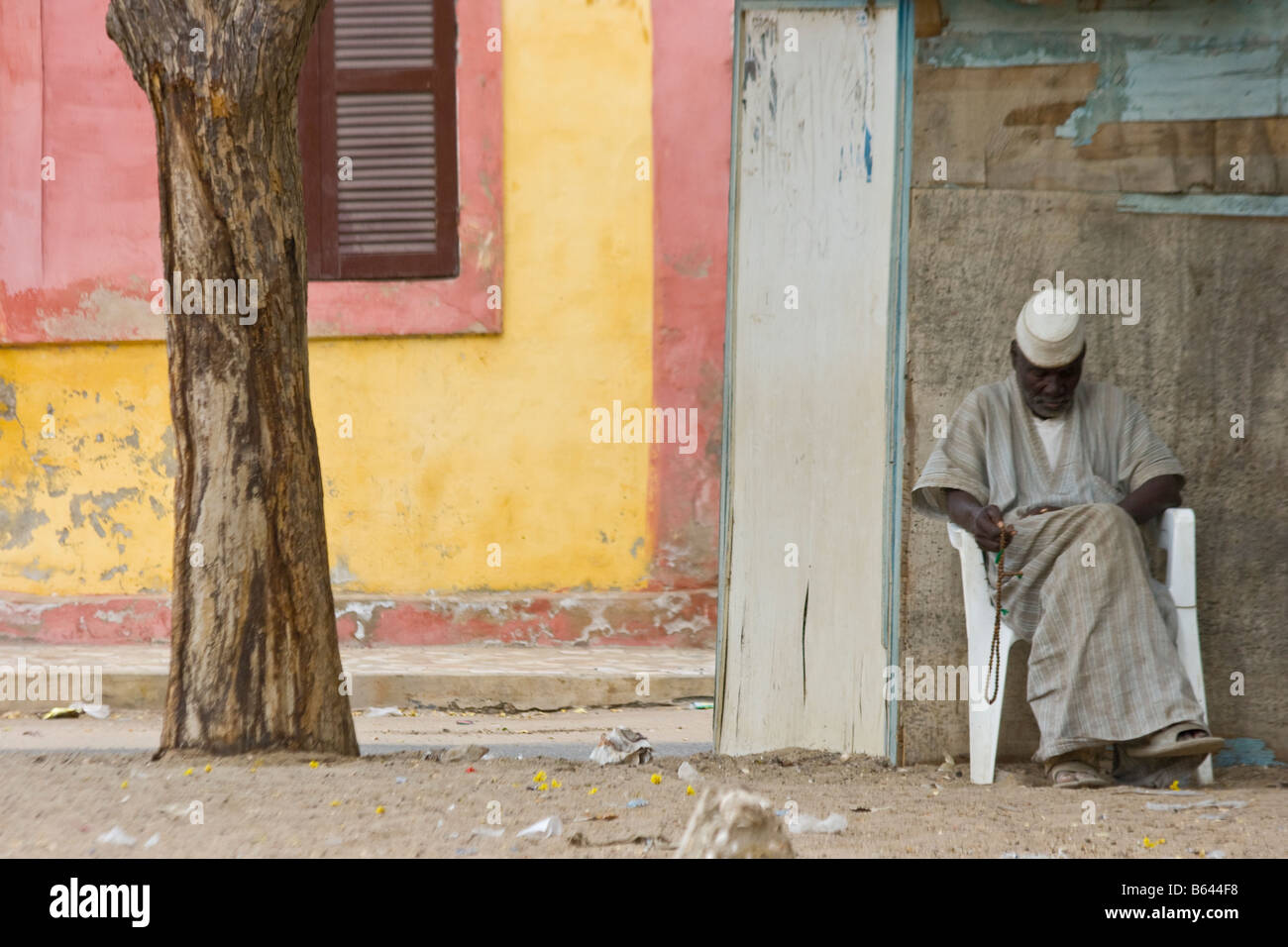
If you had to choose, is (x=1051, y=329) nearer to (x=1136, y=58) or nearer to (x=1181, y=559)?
(x=1181, y=559)

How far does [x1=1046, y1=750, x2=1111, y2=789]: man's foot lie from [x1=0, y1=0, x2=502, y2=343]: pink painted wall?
5.07m

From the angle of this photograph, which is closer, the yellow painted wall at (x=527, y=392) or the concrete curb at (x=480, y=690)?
the concrete curb at (x=480, y=690)

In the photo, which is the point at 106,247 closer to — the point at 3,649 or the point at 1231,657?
the point at 3,649

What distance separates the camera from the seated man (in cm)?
Result: 451

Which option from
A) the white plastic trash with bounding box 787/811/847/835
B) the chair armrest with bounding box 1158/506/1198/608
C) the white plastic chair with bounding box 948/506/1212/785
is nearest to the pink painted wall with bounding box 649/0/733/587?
the white plastic chair with bounding box 948/506/1212/785

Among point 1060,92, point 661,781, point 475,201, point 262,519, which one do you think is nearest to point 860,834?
point 661,781

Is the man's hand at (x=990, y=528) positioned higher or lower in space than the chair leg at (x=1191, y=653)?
higher

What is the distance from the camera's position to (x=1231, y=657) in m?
5.09

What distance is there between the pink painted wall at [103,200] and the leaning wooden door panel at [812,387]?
12.8 ft

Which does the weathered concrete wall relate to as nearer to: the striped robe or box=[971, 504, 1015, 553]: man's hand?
the striped robe

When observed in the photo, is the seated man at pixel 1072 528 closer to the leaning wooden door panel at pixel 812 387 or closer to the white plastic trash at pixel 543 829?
the leaning wooden door panel at pixel 812 387

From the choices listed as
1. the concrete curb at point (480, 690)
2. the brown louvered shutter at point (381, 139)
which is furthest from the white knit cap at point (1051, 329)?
the brown louvered shutter at point (381, 139)

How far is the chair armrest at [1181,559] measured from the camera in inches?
182

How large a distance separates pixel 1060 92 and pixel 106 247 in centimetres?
596
